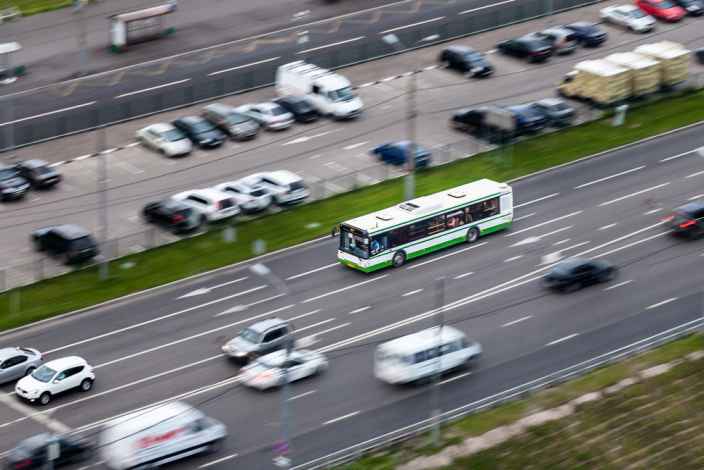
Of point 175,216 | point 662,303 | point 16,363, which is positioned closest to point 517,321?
point 662,303

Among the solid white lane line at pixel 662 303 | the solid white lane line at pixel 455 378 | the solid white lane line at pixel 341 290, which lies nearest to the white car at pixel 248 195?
the solid white lane line at pixel 341 290

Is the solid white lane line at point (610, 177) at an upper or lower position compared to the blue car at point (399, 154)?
lower

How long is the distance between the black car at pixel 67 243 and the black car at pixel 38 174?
280 inches

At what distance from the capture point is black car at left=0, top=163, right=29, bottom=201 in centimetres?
8488

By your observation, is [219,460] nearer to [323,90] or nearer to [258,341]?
[258,341]

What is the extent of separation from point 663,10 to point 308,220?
38.8 meters

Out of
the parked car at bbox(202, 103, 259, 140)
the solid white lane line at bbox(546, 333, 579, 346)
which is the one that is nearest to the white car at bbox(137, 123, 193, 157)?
Answer: the parked car at bbox(202, 103, 259, 140)

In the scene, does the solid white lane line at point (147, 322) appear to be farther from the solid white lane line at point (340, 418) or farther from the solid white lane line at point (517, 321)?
the solid white lane line at point (340, 418)

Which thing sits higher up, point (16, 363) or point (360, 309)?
point (16, 363)

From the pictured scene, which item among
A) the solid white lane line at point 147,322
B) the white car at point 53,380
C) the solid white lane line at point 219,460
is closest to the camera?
the solid white lane line at point 219,460

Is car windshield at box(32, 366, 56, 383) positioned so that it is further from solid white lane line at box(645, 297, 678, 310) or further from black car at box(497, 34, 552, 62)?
black car at box(497, 34, 552, 62)

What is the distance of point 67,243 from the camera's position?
78.2 m

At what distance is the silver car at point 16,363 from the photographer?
67.6 meters

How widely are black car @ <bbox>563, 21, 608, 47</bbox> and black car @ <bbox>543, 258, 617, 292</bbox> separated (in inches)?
1287
